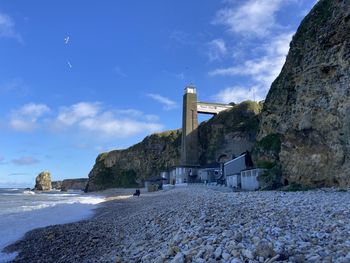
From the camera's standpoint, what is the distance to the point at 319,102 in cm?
2914

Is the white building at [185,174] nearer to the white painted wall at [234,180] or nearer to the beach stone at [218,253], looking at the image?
the white painted wall at [234,180]

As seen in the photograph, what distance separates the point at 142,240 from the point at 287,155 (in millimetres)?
22534

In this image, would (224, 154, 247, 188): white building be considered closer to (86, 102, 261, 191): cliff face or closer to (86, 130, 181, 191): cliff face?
(86, 102, 261, 191): cliff face

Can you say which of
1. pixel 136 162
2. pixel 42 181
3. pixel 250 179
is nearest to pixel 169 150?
pixel 136 162

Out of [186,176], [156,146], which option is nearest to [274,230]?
[186,176]

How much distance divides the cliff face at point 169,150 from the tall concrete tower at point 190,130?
389 cm

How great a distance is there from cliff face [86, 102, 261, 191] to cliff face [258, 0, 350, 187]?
1788 inches

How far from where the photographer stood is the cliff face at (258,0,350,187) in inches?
1037

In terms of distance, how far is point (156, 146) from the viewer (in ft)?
349

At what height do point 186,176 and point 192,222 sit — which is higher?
point 186,176

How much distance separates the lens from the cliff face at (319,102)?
26.3 metres

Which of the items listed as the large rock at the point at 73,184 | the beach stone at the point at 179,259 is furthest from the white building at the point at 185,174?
the large rock at the point at 73,184

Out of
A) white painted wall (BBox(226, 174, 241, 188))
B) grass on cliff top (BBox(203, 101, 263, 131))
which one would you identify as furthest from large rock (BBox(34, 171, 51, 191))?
white painted wall (BBox(226, 174, 241, 188))

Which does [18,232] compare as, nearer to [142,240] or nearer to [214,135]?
[142,240]
